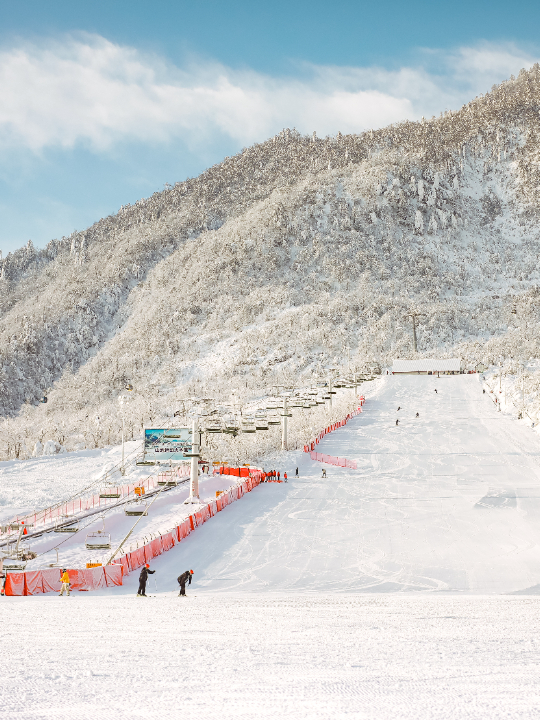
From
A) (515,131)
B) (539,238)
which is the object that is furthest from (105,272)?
(515,131)

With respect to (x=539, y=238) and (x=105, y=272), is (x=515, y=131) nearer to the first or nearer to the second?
(x=539, y=238)

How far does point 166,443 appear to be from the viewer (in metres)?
38.6

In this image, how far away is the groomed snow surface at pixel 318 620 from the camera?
6.81 metres

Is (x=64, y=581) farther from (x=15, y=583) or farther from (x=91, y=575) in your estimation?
(x=15, y=583)

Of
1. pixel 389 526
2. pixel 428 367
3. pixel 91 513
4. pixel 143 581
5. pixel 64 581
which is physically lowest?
pixel 91 513

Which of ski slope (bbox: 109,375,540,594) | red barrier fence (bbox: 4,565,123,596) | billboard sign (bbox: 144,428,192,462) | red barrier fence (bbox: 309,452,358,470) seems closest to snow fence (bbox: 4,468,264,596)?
red barrier fence (bbox: 4,565,123,596)

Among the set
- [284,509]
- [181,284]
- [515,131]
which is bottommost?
[284,509]

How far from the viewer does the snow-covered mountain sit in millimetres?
113312

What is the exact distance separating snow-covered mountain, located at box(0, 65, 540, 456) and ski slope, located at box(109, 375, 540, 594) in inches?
1681

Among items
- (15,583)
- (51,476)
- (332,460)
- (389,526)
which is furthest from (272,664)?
(51,476)

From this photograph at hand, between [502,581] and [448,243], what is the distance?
14277cm

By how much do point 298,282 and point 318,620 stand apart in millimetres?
129594

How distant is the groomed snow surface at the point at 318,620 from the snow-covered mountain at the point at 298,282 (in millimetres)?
52194

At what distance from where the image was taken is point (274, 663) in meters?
8.39
